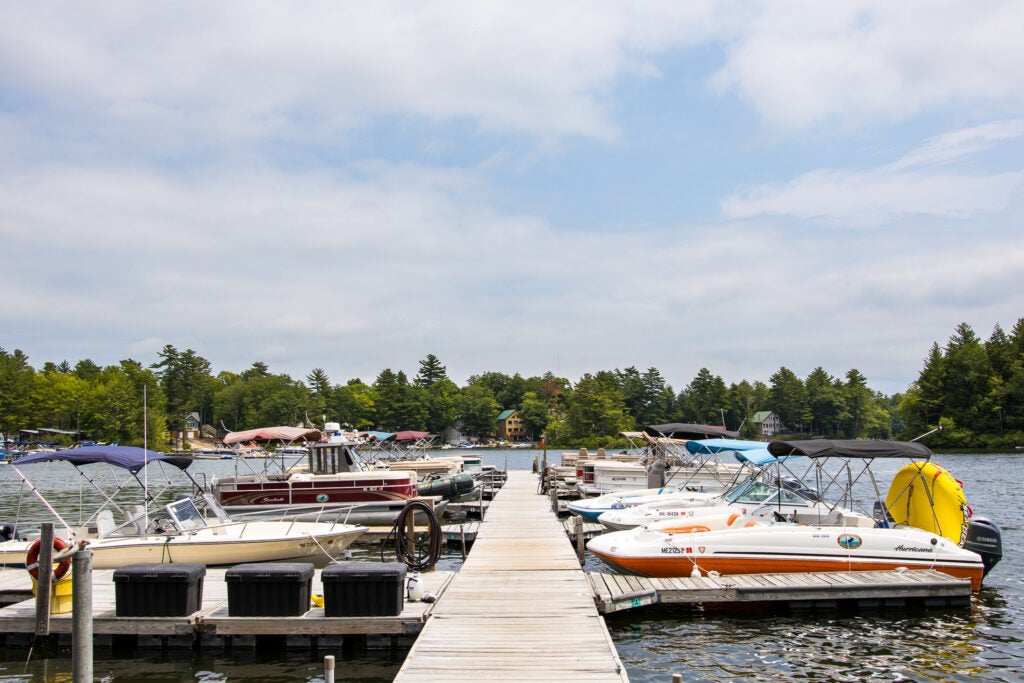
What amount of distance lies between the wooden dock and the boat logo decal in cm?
551

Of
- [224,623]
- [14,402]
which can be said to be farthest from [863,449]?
[14,402]

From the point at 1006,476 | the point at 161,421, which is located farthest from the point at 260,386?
the point at 1006,476

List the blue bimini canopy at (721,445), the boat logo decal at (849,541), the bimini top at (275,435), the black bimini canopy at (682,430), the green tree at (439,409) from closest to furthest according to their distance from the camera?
the boat logo decal at (849,541) < the blue bimini canopy at (721,445) < the bimini top at (275,435) < the black bimini canopy at (682,430) < the green tree at (439,409)

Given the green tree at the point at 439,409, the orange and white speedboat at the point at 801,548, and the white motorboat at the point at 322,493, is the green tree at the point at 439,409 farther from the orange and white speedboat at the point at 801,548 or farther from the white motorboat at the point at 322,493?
the orange and white speedboat at the point at 801,548

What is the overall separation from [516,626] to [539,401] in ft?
491

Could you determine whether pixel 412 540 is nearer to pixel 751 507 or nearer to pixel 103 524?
pixel 103 524

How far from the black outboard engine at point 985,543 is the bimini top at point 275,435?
2102 centimetres

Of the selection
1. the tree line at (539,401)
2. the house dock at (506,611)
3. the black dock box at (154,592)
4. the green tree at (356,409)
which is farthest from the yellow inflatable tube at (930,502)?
the green tree at (356,409)

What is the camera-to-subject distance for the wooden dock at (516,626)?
9381 mm

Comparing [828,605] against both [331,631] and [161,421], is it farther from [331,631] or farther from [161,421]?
[161,421]

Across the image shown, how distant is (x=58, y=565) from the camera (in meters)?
12.6

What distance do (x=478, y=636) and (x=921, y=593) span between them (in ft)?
30.6

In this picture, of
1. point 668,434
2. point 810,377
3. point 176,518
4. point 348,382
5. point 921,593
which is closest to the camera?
point 921,593

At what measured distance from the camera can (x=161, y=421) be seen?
375ft
